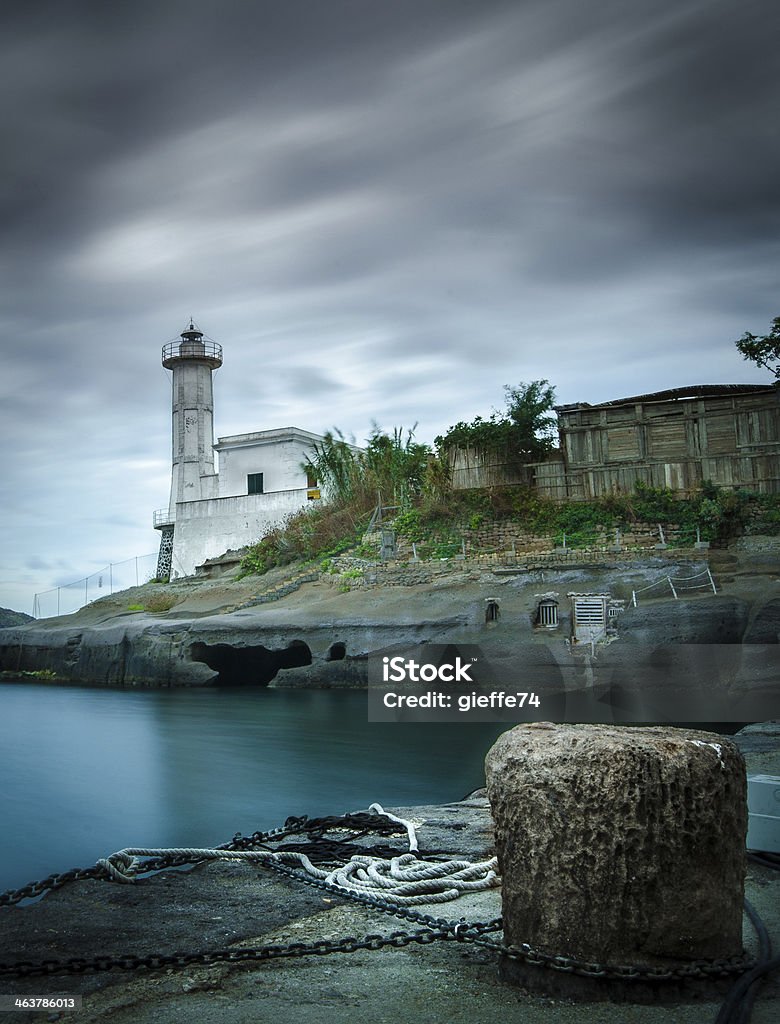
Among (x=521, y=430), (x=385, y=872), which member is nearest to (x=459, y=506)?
(x=521, y=430)

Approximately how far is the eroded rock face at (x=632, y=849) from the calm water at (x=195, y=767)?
646 cm

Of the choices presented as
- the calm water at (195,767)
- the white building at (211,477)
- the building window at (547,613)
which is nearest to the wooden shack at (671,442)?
the building window at (547,613)

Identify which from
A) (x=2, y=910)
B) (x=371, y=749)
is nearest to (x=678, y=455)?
(x=371, y=749)

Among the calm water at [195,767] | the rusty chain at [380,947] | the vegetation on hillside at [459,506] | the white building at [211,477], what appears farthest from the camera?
the white building at [211,477]

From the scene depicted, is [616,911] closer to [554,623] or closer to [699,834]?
[699,834]

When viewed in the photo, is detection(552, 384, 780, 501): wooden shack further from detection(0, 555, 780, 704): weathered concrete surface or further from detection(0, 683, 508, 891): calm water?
detection(0, 683, 508, 891): calm water

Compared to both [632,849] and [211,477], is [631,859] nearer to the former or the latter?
[632,849]

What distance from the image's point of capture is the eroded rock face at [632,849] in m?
3.00

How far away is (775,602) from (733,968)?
14979 mm

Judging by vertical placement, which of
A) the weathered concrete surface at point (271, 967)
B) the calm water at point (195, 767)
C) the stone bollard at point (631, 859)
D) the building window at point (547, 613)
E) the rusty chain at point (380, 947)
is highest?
the building window at point (547, 613)

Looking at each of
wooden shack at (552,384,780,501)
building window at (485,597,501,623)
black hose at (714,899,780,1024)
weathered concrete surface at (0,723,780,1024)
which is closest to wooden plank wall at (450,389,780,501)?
wooden shack at (552,384,780,501)

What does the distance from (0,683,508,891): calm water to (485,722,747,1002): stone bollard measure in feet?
21.1

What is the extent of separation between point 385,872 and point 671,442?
2104 cm

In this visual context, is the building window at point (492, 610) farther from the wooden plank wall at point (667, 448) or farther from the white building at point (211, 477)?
the white building at point (211, 477)
